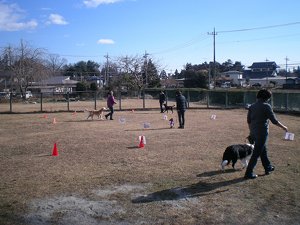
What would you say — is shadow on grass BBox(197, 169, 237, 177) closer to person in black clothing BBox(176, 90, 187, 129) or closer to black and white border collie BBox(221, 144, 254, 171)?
black and white border collie BBox(221, 144, 254, 171)

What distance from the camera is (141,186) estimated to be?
7414 millimetres

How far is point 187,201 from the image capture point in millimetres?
6441

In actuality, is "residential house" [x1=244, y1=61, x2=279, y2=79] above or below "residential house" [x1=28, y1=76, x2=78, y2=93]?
above

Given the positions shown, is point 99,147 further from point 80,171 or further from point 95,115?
point 95,115

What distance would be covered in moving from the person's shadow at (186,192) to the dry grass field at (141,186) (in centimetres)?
2

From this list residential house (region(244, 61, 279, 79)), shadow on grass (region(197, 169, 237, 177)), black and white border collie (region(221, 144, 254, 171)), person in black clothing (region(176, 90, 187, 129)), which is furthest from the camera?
residential house (region(244, 61, 279, 79))

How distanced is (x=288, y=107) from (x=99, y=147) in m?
20.0

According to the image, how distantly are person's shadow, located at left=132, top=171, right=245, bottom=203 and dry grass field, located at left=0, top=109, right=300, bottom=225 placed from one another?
0.06 ft

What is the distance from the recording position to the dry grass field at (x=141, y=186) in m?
5.79

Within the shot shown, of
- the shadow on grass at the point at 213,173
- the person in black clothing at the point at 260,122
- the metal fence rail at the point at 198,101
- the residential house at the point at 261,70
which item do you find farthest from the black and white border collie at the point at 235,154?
the residential house at the point at 261,70

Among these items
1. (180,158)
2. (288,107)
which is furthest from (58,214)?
(288,107)

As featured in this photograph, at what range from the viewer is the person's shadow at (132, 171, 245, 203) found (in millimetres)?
6617

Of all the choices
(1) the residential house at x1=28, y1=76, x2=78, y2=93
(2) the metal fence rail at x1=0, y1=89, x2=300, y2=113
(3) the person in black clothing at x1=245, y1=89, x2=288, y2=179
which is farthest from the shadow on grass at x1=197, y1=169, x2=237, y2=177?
(1) the residential house at x1=28, y1=76, x2=78, y2=93

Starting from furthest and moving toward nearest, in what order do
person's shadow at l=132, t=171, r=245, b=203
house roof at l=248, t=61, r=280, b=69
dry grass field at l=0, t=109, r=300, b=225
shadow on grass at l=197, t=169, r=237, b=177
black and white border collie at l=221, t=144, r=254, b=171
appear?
house roof at l=248, t=61, r=280, b=69
black and white border collie at l=221, t=144, r=254, b=171
shadow on grass at l=197, t=169, r=237, b=177
person's shadow at l=132, t=171, r=245, b=203
dry grass field at l=0, t=109, r=300, b=225
